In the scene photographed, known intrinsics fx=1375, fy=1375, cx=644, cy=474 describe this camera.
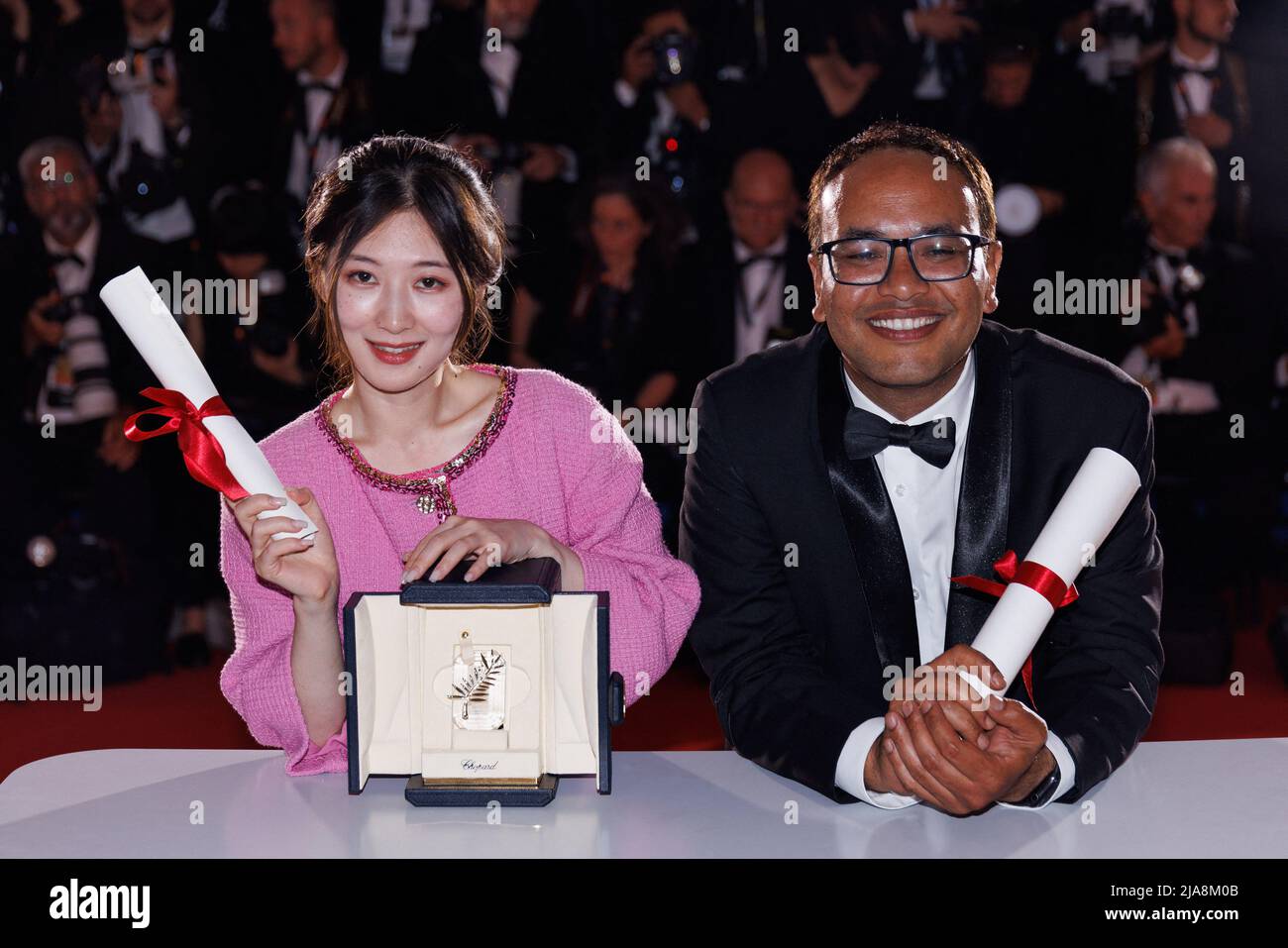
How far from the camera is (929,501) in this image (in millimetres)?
2133

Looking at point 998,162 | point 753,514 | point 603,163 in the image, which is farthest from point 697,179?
point 753,514

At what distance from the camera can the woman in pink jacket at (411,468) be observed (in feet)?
6.09

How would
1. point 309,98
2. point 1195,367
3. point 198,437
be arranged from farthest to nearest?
point 309,98
point 1195,367
point 198,437

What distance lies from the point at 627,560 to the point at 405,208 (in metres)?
0.59

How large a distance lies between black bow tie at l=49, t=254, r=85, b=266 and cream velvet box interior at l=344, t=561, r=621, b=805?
127 inches

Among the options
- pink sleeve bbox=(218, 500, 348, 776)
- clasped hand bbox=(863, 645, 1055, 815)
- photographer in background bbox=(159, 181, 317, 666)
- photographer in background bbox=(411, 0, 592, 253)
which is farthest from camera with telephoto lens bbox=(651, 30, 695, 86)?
clasped hand bbox=(863, 645, 1055, 815)

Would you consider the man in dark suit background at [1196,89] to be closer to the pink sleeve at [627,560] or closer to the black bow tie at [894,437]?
the black bow tie at [894,437]

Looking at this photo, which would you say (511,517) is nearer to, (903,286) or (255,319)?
(903,286)

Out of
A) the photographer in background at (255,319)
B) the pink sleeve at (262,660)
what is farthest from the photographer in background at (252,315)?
the pink sleeve at (262,660)

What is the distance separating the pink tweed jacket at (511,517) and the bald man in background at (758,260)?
7.57 feet

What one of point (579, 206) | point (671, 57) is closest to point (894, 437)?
point (579, 206)

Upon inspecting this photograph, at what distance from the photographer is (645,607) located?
1934mm

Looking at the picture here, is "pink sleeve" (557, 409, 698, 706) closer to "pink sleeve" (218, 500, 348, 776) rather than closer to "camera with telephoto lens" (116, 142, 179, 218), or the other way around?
"pink sleeve" (218, 500, 348, 776)
